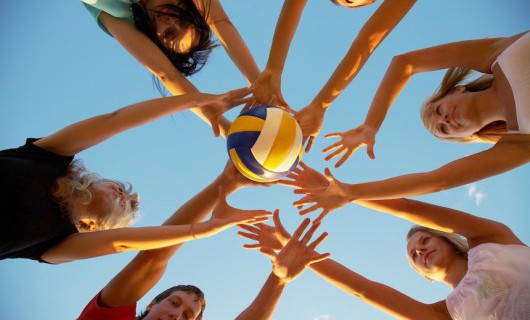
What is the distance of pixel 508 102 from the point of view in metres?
3.28

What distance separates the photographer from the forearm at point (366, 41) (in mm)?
3588

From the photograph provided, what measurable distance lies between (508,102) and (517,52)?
0.43 m

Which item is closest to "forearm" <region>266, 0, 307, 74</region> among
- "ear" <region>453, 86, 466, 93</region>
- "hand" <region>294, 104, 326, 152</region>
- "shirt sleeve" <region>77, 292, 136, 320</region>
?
"hand" <region>294, 104, 326, 152</region>

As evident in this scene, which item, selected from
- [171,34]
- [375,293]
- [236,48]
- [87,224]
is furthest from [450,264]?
[171,34]

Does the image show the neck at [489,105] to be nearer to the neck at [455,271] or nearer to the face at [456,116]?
the face at [456,116]

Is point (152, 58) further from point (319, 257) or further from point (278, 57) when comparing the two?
point (319, 257)

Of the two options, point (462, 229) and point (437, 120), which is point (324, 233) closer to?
point (462, 229)

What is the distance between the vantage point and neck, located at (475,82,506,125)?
11.3 feet

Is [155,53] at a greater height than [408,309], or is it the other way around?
[155,53]

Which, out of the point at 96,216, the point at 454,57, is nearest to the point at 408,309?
the point at 454,57

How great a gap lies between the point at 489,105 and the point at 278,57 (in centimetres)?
204

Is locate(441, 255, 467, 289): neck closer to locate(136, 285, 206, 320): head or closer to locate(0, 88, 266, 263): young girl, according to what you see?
locate(0, 88, 266, 263): young girl

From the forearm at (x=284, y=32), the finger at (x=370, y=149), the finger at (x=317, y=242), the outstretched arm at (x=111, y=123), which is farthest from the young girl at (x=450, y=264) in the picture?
the outstretched arm at (x=111, y=123)

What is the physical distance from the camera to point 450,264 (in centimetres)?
372
